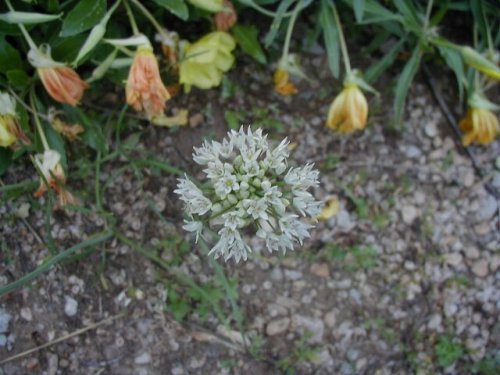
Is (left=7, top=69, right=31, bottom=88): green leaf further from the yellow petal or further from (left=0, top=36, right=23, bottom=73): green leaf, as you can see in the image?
the yellow petal

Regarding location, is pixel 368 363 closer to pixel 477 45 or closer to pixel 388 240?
pixel 388 240

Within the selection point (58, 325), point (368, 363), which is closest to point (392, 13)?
point (368, 363)

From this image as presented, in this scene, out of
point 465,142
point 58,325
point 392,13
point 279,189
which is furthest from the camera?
point 465,142

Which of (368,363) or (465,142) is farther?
(465,142)

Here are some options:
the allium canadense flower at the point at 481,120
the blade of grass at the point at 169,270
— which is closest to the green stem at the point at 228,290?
the blade of grass at the point at 169,270

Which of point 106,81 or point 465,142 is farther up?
point 106,81

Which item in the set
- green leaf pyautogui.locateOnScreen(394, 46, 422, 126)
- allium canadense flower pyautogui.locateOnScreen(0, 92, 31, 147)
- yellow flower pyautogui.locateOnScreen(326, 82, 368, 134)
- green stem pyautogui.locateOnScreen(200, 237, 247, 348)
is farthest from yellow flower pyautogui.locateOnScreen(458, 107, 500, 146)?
allium canadense flower pyautogui.locateOnScreen(0, 92, 31, 147)

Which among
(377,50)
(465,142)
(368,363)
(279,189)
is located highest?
(377,50)
